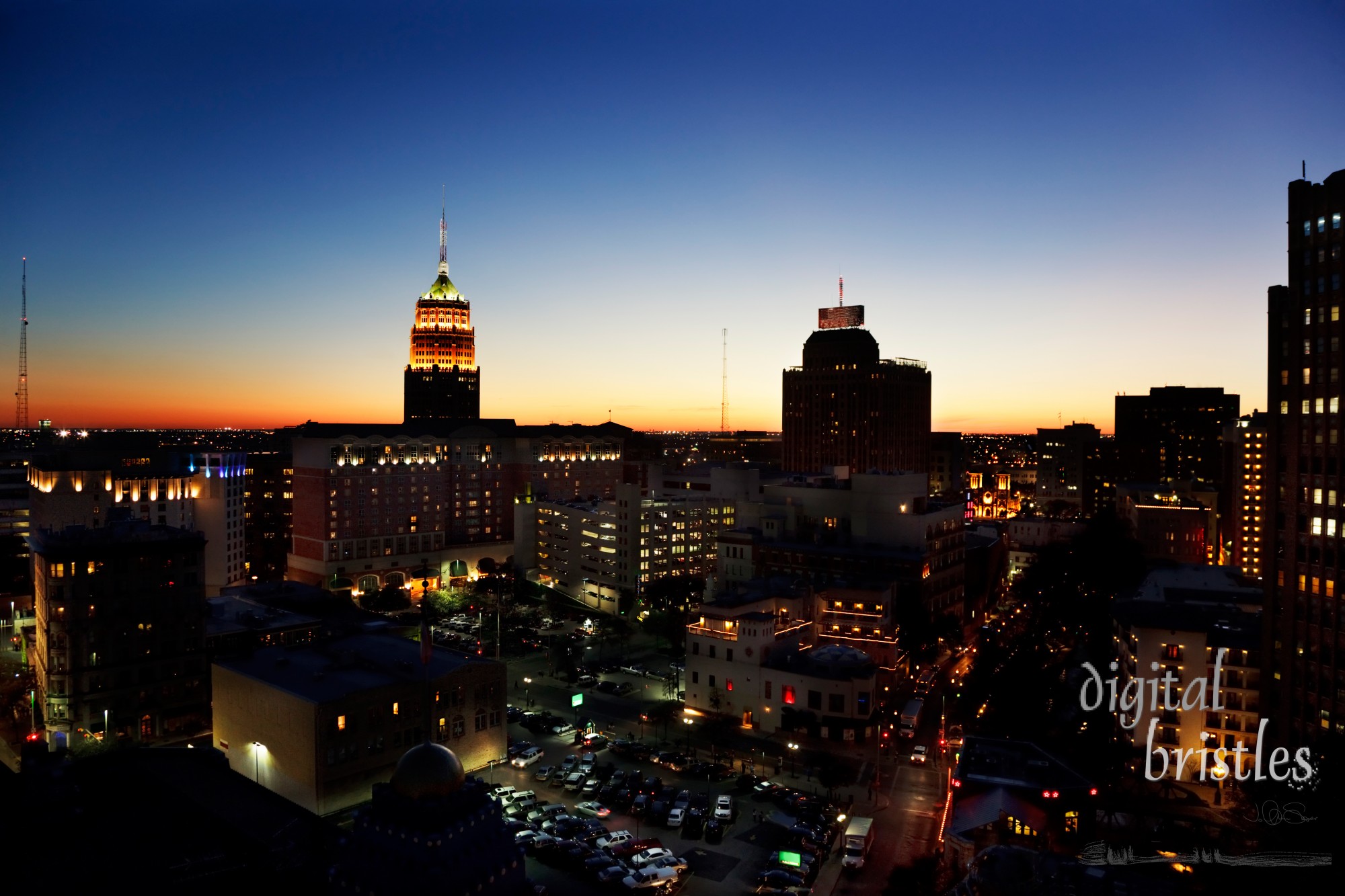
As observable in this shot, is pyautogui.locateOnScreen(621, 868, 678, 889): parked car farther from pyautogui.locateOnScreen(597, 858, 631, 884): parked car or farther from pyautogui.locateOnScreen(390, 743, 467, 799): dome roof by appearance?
pyautogui.locateOnScreen(390, 743, 467, 799): dome roof

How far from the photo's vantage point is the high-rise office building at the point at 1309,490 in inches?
1721

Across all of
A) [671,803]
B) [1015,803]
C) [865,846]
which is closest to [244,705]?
[671,803]

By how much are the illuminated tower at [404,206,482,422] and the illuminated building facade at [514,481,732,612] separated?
5602 cm

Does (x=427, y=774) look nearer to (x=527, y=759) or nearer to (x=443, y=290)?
(x=527, y=759)

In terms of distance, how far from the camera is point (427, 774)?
2222cm

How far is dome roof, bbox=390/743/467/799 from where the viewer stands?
22.2m

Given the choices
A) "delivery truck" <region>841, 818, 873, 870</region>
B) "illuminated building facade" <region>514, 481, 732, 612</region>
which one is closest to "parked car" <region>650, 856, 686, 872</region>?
"delivery truck" <region>841, 818, 873, 870</region>

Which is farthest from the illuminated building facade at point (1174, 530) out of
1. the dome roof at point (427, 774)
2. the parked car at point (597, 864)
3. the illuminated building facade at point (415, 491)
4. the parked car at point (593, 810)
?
the dome roof at point (427, 774)

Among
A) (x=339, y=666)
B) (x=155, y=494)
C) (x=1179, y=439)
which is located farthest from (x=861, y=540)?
(x=1179, y=439)

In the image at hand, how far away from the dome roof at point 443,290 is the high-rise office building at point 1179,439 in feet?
438

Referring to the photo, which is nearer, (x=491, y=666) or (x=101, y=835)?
(x=101, y=835)

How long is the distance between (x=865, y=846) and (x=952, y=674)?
1412 inches

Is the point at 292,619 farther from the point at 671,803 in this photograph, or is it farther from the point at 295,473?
the point at 295,473

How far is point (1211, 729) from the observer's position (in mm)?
48250
